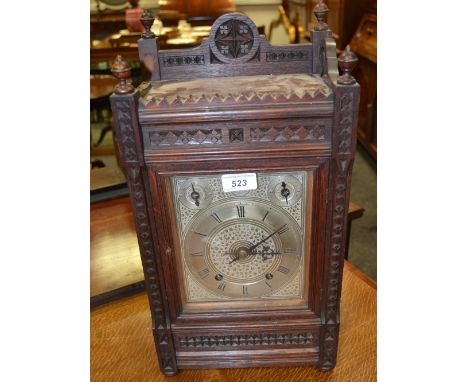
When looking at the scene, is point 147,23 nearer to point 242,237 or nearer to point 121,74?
point 121,74

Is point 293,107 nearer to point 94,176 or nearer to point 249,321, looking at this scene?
point 249,321

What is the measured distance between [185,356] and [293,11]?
381 cm

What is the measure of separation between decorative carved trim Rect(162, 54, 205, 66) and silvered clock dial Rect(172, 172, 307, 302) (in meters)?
0.23

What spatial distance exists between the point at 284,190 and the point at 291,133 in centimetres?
12

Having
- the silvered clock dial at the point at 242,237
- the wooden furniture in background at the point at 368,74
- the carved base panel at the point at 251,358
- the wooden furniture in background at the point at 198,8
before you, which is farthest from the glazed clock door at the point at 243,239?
the wooden furniture in background at the point at 198,8

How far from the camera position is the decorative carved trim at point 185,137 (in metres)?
0.80

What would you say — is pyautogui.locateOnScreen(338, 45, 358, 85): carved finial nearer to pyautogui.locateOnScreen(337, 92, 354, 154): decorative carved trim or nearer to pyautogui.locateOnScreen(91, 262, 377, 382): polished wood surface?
pyautogui.locateOnScreen(337, 92, 354, 154): decorative carved trim

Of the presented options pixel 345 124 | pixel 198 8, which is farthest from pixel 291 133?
pixel 198 8

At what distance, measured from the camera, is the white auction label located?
0.85 m

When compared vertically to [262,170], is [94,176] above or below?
below

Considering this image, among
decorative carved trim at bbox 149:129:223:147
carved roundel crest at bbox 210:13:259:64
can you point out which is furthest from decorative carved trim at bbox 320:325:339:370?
carved roundel crest at bbox 210:13:259:64

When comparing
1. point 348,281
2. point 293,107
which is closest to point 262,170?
point 293,107

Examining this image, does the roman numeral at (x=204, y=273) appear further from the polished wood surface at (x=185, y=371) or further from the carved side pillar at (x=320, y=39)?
the carved side pillar at (x=320, y=39)

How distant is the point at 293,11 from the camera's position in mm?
4219
